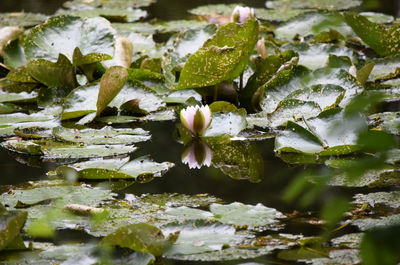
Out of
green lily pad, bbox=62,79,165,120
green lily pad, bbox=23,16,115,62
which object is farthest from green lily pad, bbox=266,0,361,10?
green lily pad, bbox=62,79,165,120

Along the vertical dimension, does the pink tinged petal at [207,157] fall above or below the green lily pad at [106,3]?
Answer: above

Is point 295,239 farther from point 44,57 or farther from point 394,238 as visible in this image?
point 44,57

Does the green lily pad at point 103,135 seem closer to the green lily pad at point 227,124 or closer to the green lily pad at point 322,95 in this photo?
the green lily pad at point 227,124

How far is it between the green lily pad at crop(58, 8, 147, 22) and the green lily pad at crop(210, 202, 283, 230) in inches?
108

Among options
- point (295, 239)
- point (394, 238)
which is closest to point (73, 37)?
point (295, 239)

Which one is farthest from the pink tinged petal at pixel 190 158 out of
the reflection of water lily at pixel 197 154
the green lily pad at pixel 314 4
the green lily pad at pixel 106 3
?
the green lily pad at pixel 106 3

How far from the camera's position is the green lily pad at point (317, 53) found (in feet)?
8.55

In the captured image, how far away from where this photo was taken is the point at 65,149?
1.82m

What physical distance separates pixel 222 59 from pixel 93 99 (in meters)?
0.47

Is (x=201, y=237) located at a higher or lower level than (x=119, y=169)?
higher

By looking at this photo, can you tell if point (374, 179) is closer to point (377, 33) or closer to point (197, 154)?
point (197, 154)

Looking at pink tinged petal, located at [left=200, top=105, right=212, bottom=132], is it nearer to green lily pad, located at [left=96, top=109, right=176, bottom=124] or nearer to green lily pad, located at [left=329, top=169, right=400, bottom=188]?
green lily pad, located at [left=96, top=109, right=176, bottom=124]

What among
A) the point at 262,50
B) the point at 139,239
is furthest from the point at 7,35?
the point at 139,239

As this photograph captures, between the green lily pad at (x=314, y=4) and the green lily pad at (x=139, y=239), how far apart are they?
3.13 meters
